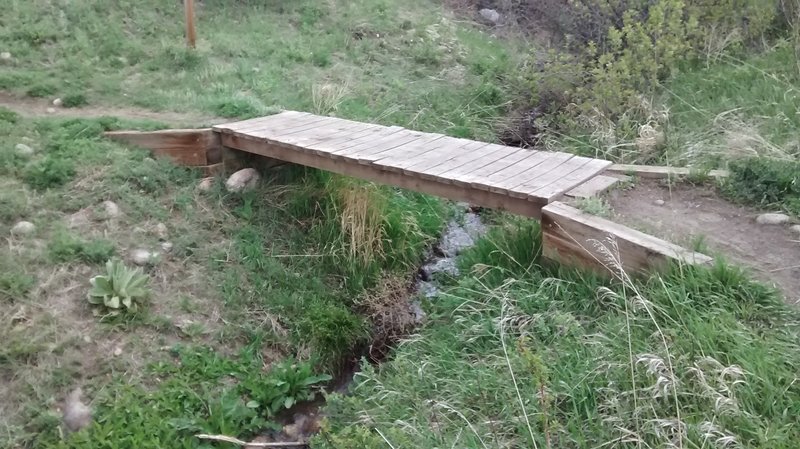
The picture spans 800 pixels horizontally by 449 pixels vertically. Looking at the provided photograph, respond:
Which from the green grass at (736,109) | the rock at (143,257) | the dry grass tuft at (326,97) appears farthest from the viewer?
the dry grass tuft at (326,97)

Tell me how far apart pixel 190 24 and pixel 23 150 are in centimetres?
272

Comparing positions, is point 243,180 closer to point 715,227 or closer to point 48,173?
point 48,173

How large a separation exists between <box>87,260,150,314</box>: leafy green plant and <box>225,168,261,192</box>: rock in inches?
52.7

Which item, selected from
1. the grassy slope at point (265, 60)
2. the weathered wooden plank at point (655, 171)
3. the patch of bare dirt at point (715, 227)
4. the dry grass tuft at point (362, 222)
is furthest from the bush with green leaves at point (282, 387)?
the grassy slope at point (265, 60)

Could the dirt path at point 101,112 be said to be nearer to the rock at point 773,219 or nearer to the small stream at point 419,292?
the small stream at point 419,292

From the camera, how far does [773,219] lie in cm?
415

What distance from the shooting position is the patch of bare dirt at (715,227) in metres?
3.68

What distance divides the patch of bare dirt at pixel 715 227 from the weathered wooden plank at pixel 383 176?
623 mm

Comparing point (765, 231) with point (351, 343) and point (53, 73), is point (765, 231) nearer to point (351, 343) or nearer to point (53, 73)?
point (351, 343)

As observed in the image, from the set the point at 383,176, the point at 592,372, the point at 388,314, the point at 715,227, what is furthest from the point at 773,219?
the point at 388,314

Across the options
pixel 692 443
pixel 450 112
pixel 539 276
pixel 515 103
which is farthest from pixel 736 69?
pixel 692 443

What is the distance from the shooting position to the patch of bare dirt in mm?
3678

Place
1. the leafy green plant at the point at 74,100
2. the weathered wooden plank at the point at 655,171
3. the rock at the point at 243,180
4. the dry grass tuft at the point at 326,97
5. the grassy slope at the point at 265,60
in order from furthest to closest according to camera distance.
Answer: the dry grass tuft at the point at 326,97 < the grassy slope at the point at 265,60 < the leafy green plant at the point at 74,100 < the rock at the point at 243,180 < the weathered wooden plank at the point at 655,171

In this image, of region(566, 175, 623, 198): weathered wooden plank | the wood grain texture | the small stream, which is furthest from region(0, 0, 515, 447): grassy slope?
region(566, 175, 623, 198): weathered wooden plank
